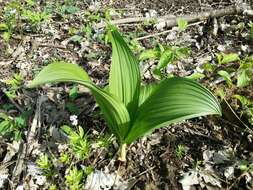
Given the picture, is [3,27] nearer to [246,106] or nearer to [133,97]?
[133,97]

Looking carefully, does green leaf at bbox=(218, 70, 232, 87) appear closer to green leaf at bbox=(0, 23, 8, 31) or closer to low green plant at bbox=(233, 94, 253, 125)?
low green plant at bbox=(233, 94, 253, 125)

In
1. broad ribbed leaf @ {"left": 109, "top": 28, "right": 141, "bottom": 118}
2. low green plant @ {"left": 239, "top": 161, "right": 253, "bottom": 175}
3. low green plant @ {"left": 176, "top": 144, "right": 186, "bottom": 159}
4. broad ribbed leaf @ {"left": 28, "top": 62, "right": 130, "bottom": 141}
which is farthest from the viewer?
low green plant @ {"left": 176, "top": 144, "right": 186, "bottom": 159}

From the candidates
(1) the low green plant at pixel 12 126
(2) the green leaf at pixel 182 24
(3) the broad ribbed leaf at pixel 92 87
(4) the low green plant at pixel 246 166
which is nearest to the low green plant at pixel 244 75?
(4) the low green plant at pixel 246 166

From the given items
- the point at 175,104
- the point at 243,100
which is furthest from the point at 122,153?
the point at 243,100

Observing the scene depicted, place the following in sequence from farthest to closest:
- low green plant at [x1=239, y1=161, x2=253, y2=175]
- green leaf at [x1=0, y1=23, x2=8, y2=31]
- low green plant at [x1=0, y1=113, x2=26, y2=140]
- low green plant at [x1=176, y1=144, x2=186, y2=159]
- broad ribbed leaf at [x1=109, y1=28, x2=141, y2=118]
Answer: green leaf at [x1=0, y1=23, x2=8, y2=31]
low green plant at [x1=0, y1=113, x2=26, y2=140]
low green plant at [x1=176, y1=144, x2=186, y2=159]
low green plant at [x1=239, y1=161, x2=253, y2=175]
broad ribbed leaf at [x1=109, y1=28, x2=141, y2=118]

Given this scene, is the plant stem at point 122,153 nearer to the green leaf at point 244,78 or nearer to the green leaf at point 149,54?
the green leaf at point 149,54

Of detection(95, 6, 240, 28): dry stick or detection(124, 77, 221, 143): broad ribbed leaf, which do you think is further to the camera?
detection(95, 6, 240, 28): dry stick

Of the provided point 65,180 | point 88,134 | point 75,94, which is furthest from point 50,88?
point 65,180

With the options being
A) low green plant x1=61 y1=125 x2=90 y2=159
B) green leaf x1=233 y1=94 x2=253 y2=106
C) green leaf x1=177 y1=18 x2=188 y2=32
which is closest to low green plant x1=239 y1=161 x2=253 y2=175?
green leaf x1=233 y1=94 x2=253 y2=106

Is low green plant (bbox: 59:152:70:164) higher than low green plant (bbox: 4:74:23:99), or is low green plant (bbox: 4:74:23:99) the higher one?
low green plant (bbox: 4:74:23:99)
